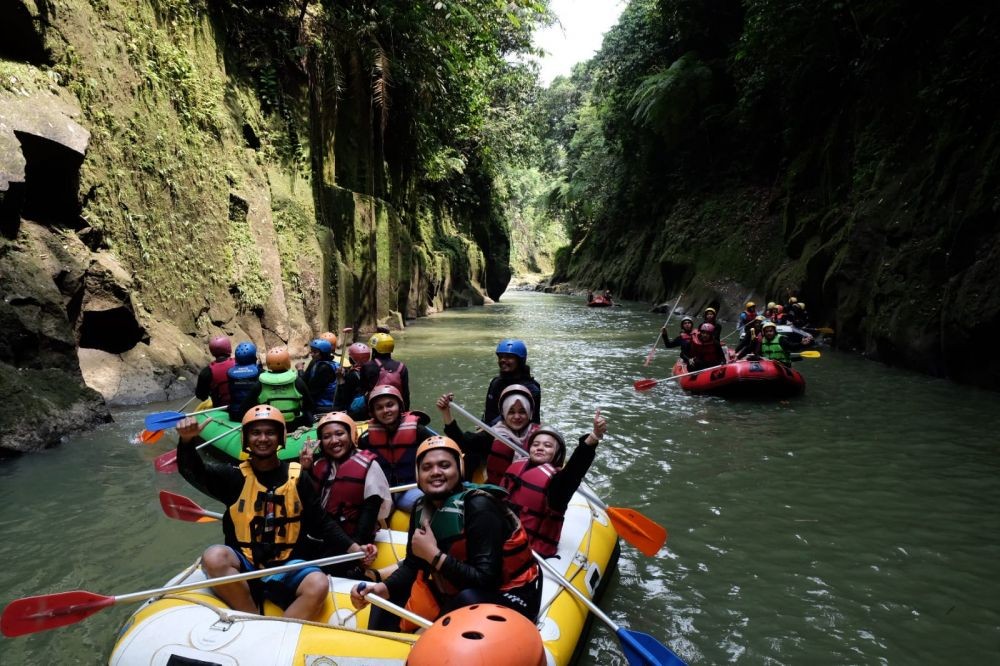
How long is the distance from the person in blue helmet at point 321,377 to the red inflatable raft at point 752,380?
18.7 ft

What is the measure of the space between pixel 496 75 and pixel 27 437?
1100 inches

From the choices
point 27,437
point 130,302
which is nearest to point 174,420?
point 27,437

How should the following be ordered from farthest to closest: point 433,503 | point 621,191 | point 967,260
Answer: point 621,191
point 967,260
point 433,503

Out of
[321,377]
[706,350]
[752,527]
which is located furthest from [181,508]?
[706,350]

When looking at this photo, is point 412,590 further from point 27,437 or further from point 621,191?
point 621,191

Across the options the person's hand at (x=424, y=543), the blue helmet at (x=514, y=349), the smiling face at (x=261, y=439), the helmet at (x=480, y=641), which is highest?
the blue helmet at (x=514, y=349)

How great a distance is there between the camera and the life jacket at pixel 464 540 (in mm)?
2947

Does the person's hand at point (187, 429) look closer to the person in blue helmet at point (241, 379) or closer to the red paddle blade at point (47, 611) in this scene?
the red paddle blade at point (47, 611)

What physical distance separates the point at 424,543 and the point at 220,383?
186 inches

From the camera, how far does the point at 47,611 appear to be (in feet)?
9.71

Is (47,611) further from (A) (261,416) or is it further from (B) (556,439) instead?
(B) (556,439)

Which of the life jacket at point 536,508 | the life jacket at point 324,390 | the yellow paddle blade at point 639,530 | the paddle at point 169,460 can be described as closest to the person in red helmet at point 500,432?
the life jacket at point 536,508

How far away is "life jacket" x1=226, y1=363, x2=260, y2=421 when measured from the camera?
6.58 m

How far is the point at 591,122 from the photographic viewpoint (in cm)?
3838
